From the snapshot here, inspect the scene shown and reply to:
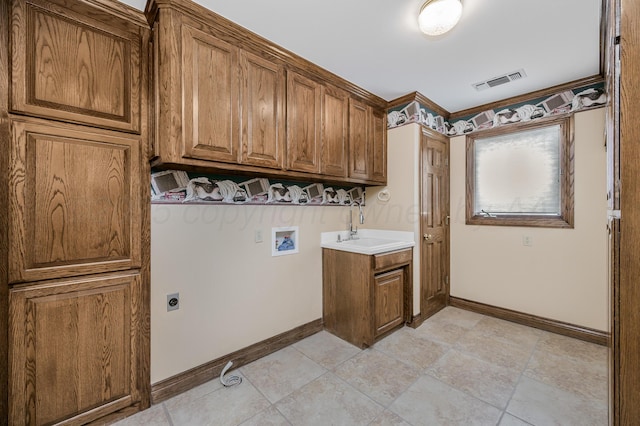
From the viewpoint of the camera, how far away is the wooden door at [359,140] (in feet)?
8.75

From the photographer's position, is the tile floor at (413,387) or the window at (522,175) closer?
the tile floor at (413,387)

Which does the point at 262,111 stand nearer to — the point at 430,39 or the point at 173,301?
the point at 430,39

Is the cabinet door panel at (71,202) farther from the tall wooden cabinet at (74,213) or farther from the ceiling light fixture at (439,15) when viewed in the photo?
the ceiling light fixture at (439,15)

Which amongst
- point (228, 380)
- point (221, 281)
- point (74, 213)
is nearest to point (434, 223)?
point (221, 281)

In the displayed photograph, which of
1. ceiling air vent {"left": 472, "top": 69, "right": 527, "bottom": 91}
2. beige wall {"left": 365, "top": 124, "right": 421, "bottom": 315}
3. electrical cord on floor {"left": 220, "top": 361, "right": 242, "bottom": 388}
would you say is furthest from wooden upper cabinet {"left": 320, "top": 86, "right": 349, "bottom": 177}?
electrical cord on floor {"left": 220, "top": 361, "right": 242, "bottom": 388}

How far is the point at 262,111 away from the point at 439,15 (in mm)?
1274

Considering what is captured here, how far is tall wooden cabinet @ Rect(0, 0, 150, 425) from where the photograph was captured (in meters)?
1.34

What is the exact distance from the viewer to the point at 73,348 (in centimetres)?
150

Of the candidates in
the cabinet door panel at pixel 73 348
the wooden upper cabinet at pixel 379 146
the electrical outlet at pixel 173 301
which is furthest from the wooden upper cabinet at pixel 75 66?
the wooden upper cabinet at pixel 379 146

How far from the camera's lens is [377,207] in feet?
10.5

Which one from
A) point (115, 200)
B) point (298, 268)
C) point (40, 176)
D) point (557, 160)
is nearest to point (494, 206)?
point (557, 160)

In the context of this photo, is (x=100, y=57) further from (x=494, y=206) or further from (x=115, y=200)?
(x=494, y=206)

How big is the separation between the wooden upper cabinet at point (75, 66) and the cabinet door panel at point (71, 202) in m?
0.10

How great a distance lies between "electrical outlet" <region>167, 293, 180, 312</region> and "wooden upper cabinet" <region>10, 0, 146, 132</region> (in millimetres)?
1134
